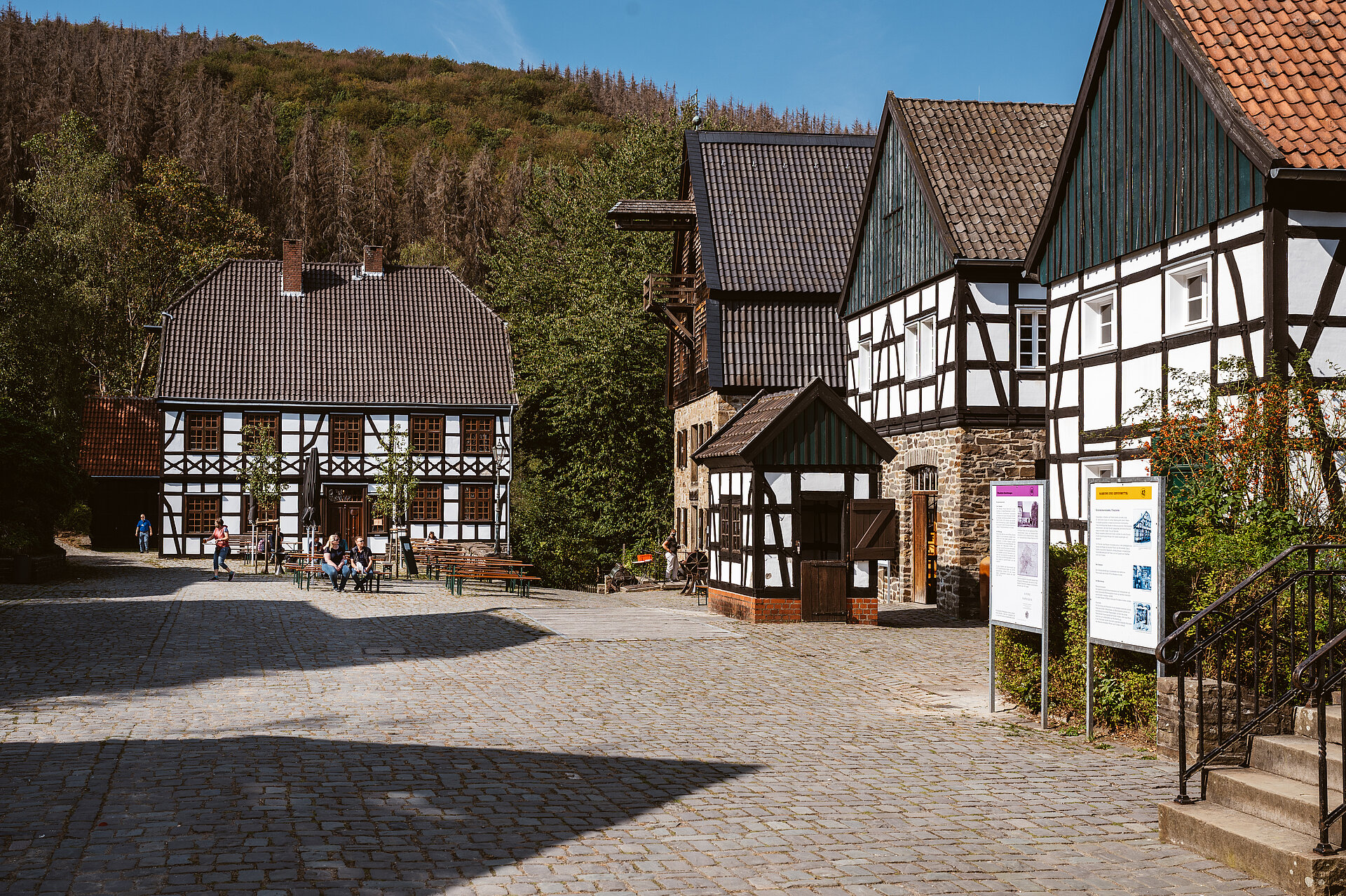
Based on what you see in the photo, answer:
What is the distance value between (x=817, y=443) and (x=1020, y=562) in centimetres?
975

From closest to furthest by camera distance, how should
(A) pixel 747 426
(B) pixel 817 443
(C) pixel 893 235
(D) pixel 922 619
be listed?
1. (B) pixel 817 443
2. (D) pixel 922 619
3. (A) pixel 747 426
4. (C) pixel 893 235

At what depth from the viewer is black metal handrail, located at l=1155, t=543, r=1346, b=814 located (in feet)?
23.9

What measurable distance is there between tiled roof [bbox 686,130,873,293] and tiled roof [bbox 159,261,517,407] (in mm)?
13283

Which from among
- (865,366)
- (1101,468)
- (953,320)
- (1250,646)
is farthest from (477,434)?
(1250,646)

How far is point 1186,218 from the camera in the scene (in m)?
15.8

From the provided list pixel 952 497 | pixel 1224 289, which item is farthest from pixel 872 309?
pixel 1224 289

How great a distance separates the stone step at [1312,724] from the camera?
723 centimetres

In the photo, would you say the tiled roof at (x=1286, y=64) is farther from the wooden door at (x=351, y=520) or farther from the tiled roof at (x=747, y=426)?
the wooden door at (x=351, y=520)

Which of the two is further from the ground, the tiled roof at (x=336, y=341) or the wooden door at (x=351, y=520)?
the tiled roof at (x=336, y=341)

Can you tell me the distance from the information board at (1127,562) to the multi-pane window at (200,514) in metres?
35.7

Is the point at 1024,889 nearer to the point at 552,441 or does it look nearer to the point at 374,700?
the point at 374,700

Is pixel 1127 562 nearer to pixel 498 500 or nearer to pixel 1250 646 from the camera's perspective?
pixel 1250 646

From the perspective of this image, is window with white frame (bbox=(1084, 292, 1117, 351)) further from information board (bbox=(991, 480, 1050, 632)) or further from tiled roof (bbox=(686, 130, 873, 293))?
tiled roof (bbox=(686, 130, 873, 293))

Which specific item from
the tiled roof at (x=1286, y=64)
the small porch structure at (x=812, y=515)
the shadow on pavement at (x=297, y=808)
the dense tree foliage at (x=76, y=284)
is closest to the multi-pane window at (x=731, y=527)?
the small porch structure at (x=812, y=515)
